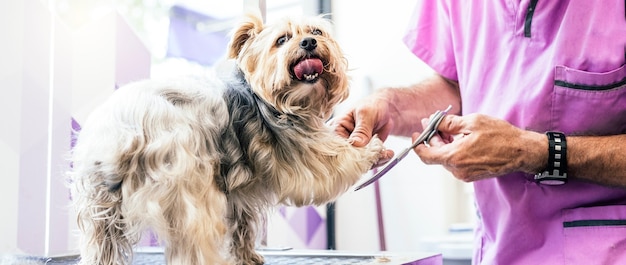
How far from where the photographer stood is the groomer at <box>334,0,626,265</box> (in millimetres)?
1155

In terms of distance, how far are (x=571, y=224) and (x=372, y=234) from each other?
1918 millimetres

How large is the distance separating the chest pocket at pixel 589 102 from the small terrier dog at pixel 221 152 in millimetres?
354

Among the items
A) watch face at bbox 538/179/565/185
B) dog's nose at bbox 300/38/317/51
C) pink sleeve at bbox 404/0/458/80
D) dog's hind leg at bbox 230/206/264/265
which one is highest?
pink sleeve at bbox 404/0/458/80

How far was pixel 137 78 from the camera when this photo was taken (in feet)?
6.61

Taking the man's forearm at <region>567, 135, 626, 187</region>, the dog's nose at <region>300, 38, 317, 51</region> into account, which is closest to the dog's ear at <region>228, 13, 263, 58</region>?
the dog's nose at <region>300, 38, 317, 51</region>

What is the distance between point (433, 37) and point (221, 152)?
75 centimetres

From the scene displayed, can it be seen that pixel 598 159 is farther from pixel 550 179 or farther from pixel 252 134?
pixel 252 134

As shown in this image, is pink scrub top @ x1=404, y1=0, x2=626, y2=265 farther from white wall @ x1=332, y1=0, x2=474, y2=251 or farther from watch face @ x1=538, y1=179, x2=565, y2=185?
white wall @ x1=332, y1=0, x2=474, y2=251

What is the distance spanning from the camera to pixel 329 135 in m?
1.17

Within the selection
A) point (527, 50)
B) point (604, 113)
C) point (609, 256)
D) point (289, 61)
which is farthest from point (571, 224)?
point (289, 61)

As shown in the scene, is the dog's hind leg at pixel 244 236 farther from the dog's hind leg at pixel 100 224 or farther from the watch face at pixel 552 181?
the watch face at pixel 552 181

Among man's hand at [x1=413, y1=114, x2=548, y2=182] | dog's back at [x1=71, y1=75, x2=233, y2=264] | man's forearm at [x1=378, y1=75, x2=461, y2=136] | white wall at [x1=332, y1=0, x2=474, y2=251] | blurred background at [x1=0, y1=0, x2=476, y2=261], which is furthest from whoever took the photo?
white wall at [x1=332, y1=0, x2=474, y2=251]

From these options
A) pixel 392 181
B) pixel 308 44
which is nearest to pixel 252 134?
pixel 308 44

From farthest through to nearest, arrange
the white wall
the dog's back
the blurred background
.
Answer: the white wall < the blurred background < the dog's back
